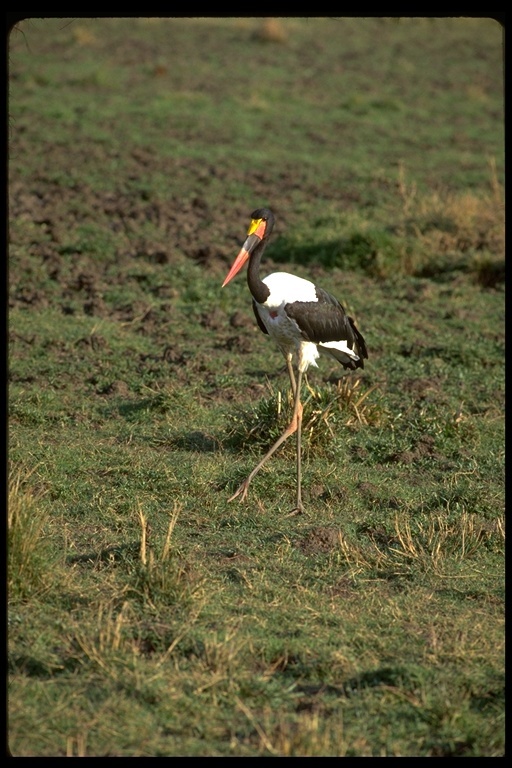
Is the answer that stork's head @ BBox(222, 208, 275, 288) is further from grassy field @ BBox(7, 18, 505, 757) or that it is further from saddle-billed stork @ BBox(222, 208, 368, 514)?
grassy field @ BBox(7, 18, 505, 757)

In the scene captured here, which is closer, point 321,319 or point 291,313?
point 291,313

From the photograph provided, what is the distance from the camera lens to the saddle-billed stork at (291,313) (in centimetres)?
608

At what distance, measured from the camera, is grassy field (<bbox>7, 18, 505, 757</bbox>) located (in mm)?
3940

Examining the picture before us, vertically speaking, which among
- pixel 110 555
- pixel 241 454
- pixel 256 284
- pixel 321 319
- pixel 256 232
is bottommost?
pixel 110 555

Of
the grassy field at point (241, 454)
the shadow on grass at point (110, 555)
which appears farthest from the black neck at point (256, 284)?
the shadow on grass at point (110, 555)

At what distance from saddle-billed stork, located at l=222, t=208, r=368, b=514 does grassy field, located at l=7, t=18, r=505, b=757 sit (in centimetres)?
29

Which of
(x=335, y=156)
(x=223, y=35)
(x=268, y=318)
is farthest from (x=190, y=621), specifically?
(x=223, y=35)

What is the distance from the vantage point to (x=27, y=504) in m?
4.74

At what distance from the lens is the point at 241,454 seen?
644 cm

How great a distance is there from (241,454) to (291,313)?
0.96 m

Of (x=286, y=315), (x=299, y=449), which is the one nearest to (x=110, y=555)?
(x=299, y=449)

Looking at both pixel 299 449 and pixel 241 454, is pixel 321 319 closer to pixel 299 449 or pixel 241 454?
pixel 299 449

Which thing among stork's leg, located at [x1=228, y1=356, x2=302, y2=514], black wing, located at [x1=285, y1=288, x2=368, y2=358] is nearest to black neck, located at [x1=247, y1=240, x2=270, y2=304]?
black wing, located at [x1=285, y1=288, x2=368, y2=358]

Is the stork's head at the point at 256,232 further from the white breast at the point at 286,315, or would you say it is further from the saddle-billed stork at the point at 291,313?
the white breast at the point at 286,315
